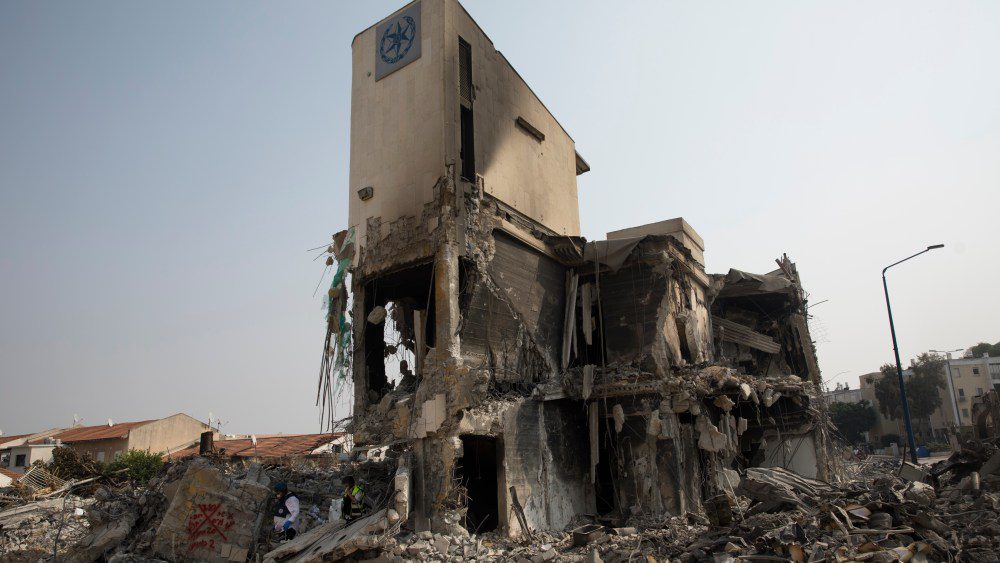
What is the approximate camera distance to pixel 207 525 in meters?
11.7

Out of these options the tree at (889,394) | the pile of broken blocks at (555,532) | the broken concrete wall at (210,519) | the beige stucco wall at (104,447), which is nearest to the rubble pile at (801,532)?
the pile of broken blocks at (555,532)

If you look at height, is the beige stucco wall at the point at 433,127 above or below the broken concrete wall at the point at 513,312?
above

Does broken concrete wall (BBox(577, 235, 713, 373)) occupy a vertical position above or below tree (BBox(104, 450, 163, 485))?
above

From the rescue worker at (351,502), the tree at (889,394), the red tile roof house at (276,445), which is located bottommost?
the rescue worker at (351,502)

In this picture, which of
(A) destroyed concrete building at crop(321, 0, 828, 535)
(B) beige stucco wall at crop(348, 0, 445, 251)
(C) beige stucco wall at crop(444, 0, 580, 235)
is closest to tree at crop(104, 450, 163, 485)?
(A) destroyed concrete building at crop(321, 0, 828, 535)

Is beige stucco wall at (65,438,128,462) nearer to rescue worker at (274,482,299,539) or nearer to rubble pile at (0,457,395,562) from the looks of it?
rubble pile at (0,457,395,562)

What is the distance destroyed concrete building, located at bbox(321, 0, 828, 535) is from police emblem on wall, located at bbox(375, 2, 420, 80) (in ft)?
0.17

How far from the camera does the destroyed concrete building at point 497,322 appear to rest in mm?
13000

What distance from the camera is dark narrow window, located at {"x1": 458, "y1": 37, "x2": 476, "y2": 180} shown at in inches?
591

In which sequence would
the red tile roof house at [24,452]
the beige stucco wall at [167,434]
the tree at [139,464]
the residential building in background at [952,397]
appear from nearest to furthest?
the tree at [139,464] < the beige stucco wall at [167,434] < the red tile roof house at [24,452] < the residential building in background at [952,397]

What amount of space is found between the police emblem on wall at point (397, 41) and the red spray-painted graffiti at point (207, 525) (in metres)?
10.7

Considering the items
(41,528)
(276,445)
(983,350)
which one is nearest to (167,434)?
(276,445)

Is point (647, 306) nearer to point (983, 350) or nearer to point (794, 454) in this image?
point (794, 454)

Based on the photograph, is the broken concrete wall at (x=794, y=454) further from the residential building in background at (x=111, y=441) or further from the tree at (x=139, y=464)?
the residential building in background at (x=111, y=441)
